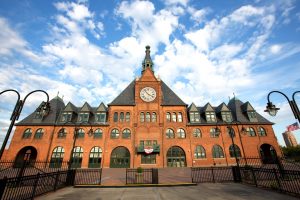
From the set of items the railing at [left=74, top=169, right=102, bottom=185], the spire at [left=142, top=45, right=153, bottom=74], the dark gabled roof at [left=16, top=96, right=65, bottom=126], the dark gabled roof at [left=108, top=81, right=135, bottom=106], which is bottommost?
the railing at [left=74, top=169, right=102, bottom=185]

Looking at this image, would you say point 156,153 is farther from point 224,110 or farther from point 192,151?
point 224,110

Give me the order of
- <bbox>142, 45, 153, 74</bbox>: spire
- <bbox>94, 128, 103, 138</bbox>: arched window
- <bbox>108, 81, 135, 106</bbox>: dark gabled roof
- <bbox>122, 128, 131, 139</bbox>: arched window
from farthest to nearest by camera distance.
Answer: <bbox>142, 45, 153, 74</bbox>: spire
<bbox>108, 81, 135, 106</bbox>: dark gabled roof
<bbox>94, 128, 103, 138</bbox>: arched window
<bbox>122, 128, 131, 139</bbox>: arched window

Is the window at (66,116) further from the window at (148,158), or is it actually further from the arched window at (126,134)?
the window at (148,158)

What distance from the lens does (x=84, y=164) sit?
89.2 ft

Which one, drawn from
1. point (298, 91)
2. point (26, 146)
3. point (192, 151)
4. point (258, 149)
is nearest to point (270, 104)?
point (298, 91)

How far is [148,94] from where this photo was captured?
107ft

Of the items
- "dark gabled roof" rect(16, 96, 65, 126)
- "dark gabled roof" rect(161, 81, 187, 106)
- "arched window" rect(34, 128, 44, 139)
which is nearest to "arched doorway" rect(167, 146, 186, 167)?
"dark gabled roof" rect(161, 81, 187, 106)

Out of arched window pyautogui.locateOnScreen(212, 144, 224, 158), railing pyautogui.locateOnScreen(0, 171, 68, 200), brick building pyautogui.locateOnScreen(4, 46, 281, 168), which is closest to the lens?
railing pyautogui.locateOnScreen(0, 171, 68, 200)

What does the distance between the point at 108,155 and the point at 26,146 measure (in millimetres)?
15217

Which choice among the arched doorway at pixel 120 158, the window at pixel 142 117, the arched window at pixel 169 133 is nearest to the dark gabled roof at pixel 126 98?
the window at pixel 142 117

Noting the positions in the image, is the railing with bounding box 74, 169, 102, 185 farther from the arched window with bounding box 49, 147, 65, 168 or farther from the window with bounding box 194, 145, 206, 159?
the window with bounding box 194, 145, 206, 159

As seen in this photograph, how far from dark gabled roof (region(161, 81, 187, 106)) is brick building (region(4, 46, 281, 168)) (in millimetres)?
217

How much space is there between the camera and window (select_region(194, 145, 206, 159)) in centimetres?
2864

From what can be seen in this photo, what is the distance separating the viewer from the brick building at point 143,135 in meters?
27.8
